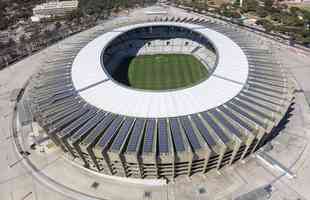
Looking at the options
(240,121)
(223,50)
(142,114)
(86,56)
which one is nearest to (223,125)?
(240,121)

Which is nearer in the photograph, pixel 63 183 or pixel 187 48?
pixel 63 183

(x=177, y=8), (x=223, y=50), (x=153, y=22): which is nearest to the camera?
(x=223, y=50)

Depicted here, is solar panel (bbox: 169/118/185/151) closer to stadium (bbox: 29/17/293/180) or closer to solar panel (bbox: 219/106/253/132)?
stadium (bbox: 29/17/293/180)

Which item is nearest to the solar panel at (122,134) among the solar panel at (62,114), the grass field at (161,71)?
the solar panel at (62,114)

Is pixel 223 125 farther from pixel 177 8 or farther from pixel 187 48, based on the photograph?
pixel 177 8

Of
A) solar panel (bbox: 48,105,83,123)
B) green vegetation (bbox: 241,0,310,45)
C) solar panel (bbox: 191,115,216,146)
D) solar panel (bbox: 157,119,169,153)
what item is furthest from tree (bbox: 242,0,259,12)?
solar panel (bbox: 48,105,83,123)
